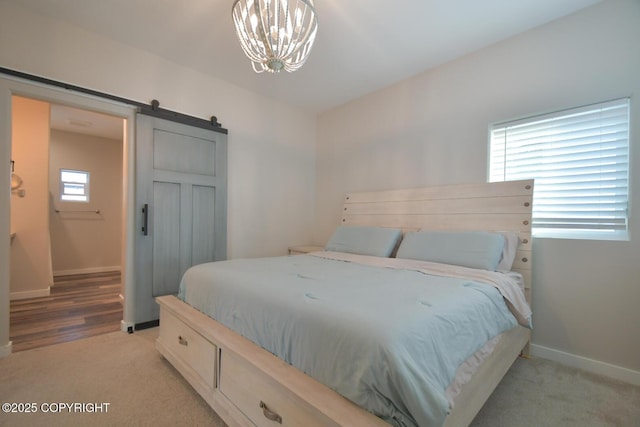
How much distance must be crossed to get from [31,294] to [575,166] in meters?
5.93

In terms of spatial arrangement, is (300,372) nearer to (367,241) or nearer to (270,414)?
(270,414)

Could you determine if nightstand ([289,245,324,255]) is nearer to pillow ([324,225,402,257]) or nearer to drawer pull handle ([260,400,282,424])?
pillow ([324,225,402,257])

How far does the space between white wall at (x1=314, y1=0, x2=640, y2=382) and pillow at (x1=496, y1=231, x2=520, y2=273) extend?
213mm

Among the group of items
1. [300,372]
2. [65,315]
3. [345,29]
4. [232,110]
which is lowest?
[65,315]

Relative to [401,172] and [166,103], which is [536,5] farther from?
[166,103]

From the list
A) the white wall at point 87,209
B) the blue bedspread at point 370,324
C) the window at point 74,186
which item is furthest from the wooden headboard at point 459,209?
the window at point 74,186

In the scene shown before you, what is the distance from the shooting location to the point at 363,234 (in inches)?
115

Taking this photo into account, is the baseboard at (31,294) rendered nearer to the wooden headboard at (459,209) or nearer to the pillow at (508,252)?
the wooden headboard at (459,209)

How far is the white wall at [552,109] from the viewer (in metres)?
1.91

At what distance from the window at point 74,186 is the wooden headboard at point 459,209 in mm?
5060

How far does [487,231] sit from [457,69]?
5.29ft

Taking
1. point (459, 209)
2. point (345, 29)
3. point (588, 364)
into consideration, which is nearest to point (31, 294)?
point (345, 29)

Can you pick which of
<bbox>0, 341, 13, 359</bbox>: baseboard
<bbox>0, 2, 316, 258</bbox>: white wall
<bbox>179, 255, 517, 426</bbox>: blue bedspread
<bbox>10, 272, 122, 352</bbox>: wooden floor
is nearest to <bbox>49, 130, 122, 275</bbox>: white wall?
<bbox>10, 272, 122, 352</bbox>: wooden floor

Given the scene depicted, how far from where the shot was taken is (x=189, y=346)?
1.72 m
